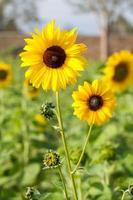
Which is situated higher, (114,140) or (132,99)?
(132,99)

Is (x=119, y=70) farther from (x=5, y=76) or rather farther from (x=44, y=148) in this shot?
(x=5, y=76)

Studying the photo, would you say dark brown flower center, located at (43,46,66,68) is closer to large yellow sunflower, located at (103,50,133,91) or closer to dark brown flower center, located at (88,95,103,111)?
dark brown flower center, located at (88,95,103,111)

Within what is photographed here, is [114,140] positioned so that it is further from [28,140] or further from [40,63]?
[40,63]

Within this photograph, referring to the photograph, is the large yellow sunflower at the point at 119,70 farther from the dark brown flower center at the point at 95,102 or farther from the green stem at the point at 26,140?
the dark brown flower center at the point at 95,102

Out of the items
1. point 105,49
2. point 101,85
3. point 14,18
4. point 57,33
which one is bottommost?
point 101,85

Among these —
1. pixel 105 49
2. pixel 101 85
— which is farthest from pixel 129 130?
pixel 105 49

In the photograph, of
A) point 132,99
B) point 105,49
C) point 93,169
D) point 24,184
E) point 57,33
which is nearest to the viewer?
point 57,33
